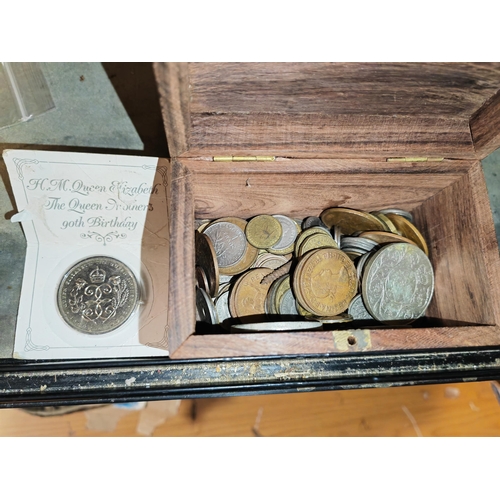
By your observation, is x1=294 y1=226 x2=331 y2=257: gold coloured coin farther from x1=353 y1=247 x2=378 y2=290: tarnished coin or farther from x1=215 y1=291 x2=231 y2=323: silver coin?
x1=215 y1=291 x2=231 y2=323: silver coin

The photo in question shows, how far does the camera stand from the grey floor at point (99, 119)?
62.8 inches

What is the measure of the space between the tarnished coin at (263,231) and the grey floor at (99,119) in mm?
548

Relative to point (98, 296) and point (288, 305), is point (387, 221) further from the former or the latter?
point (98, 296)

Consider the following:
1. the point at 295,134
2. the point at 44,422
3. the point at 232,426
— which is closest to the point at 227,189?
the point at 295,134

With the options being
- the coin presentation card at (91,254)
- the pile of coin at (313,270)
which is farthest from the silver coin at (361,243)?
the coin presentation card at (91,254)

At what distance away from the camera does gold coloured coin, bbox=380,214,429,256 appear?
1.34 m

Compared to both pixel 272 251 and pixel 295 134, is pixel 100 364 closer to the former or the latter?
pixel 272 251

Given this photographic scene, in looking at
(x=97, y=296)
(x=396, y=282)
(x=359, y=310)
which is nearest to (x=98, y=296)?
(x=97, y=296)

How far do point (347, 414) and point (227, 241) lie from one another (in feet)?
2.76

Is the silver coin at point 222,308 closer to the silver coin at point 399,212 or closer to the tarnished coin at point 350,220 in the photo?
the tarnished coin at point 350,220

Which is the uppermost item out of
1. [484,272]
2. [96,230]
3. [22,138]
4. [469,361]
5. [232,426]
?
[22,138]

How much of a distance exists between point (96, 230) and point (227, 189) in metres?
0.55

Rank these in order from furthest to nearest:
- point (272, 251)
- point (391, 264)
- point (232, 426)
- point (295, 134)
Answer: point (232, 426) < point (272, 251) < point (391, 264) < point (295, 134)

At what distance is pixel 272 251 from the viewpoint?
4.61 feet
